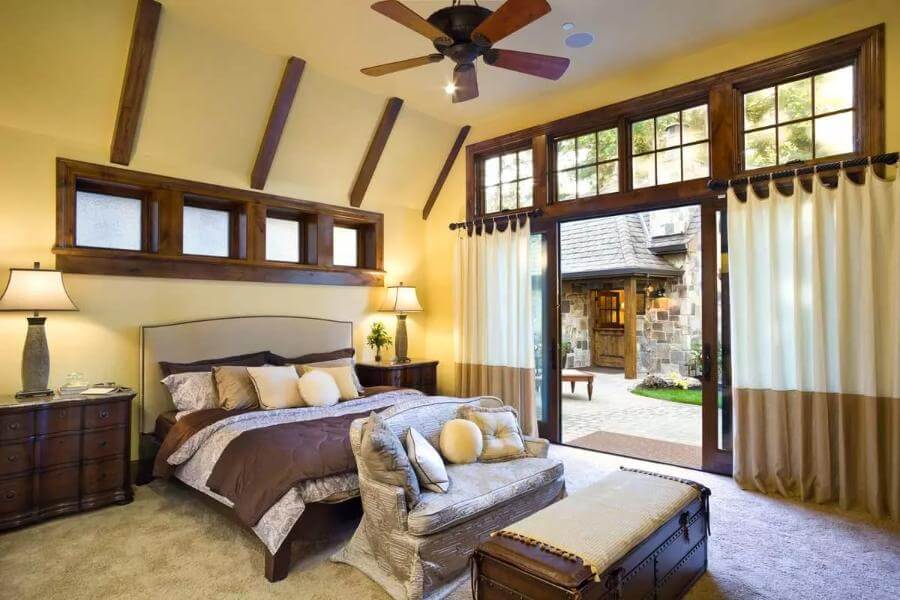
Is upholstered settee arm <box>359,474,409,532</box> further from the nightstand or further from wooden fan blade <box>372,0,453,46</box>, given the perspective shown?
the nightstand

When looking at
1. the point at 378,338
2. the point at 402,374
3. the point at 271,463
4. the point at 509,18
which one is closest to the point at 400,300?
the point at 378,338

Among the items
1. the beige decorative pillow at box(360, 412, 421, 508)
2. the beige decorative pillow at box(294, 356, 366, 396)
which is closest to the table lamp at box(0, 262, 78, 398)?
the beige decorative pillow at box(294, 356, 366, 396)

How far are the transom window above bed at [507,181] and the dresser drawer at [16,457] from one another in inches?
181

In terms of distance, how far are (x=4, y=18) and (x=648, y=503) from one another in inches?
189

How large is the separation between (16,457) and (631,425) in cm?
591

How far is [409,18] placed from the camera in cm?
270

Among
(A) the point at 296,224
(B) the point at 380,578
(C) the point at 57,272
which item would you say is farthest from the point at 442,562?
(A) the point at 296,224

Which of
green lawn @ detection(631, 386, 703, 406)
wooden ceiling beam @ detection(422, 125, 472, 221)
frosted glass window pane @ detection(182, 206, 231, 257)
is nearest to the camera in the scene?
frosted glass window pane @ detection(182, 206, 231, 257)

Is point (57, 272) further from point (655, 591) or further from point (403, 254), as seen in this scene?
Result: point (655, 591)

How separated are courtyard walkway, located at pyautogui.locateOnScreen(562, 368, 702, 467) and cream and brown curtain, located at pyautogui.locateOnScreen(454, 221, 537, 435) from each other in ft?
2.95

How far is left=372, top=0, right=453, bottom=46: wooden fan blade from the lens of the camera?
2584 mm

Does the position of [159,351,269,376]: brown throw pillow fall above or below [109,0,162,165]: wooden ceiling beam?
below

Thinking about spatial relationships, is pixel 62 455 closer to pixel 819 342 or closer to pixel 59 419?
pixel 59 419

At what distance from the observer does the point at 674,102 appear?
4449 millimetres
